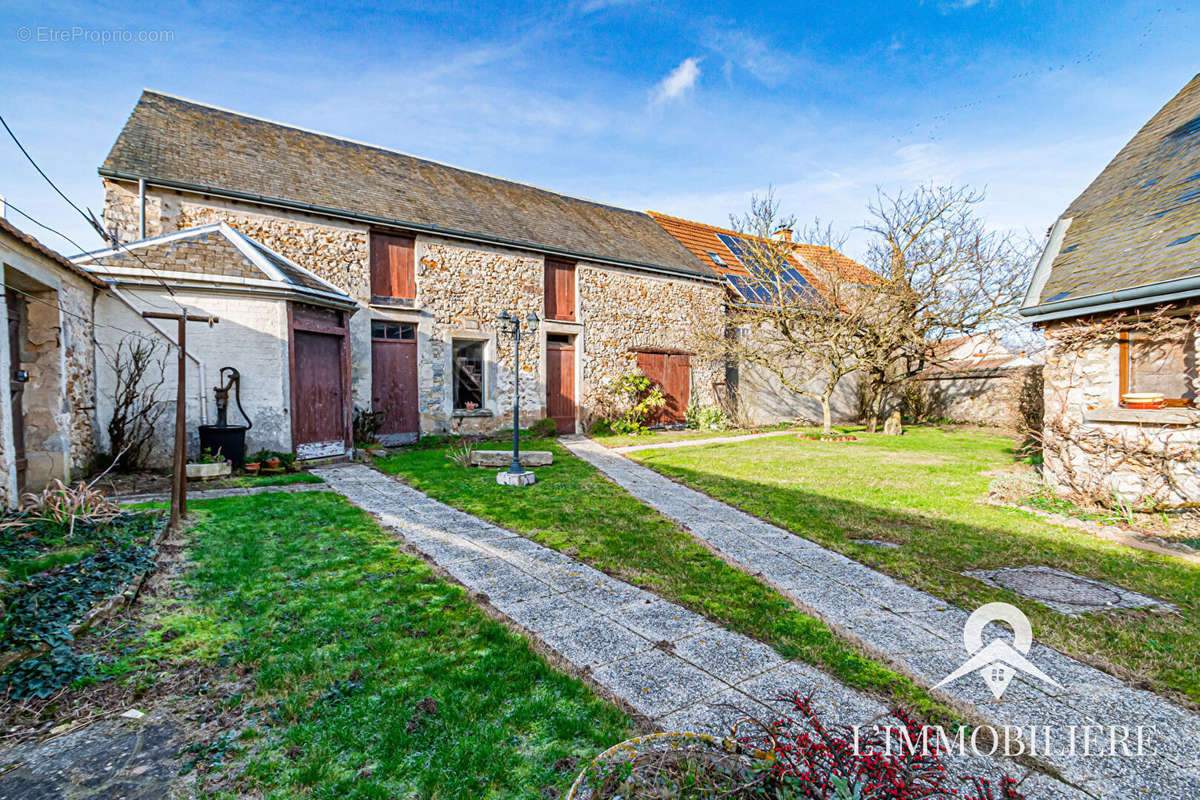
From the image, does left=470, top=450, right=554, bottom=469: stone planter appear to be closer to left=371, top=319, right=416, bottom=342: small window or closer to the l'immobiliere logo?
left=371, top=319, right=416, bottom=342: small window

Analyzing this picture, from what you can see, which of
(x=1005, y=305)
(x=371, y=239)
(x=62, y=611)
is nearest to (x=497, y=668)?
(x=62, y=611)

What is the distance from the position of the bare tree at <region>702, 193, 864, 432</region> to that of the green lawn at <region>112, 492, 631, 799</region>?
12232 millimetres

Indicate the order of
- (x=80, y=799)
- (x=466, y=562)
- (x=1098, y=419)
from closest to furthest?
(x=80, y=799) → (x=466, y=562) → (x=1098, y=419)

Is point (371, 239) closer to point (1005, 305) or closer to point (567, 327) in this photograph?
point (567, 327)

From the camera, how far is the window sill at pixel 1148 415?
5555 millimetres

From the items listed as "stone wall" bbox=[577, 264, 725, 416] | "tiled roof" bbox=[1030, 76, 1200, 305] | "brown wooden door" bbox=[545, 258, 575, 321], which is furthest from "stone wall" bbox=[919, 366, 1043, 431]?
"brown wooden door" bbox=[545, 258, 575, 321]

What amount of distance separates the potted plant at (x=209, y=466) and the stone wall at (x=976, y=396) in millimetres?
18129

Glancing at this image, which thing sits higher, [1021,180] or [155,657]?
[1021,180]

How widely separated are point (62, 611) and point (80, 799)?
178cm

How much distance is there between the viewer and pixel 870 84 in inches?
409

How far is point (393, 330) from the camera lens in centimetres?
1111

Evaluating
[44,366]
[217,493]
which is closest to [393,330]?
[217,493]

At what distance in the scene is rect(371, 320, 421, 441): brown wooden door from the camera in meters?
10.9

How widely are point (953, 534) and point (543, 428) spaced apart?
9.19 m
